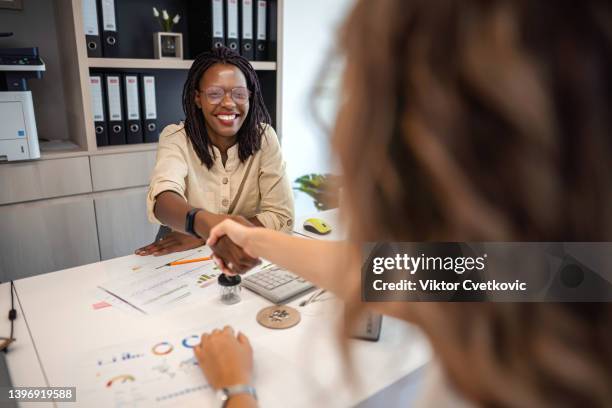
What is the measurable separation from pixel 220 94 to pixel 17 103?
890mm

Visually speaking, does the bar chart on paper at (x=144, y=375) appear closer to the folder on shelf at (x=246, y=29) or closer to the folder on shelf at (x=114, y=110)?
the folder on shelf at (x=114, y=110)

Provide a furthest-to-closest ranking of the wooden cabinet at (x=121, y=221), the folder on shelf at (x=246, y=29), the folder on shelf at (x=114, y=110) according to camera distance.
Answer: the folder on shelf at (x=246, y=29) → the wooden cabinet at (x=121, y=221) → the folder on shelf at (x=114, y=110)

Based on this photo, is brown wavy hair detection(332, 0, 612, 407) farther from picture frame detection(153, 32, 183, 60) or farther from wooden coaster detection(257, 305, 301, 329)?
picture frame detection(153, 32, 183, 60)

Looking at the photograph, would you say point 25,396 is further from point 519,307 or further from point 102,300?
point 519,307

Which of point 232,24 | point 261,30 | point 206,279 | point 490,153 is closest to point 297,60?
point 261,30

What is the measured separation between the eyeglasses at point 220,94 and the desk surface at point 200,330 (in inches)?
33.7

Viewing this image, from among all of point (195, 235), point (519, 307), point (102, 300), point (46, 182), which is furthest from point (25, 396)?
point (46, 182)

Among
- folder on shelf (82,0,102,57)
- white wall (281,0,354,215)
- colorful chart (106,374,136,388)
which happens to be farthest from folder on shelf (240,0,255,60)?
colorful chart (106,374,136,388)

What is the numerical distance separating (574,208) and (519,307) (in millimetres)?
107

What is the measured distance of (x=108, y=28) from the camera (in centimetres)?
218

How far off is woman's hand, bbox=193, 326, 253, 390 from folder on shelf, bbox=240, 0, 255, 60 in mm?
1943

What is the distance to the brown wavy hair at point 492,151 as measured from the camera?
349 millimetres

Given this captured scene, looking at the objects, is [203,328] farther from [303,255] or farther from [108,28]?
[108,28]

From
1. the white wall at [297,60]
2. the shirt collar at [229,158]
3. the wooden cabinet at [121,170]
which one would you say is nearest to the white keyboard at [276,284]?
the shirt collar at [229,158]
